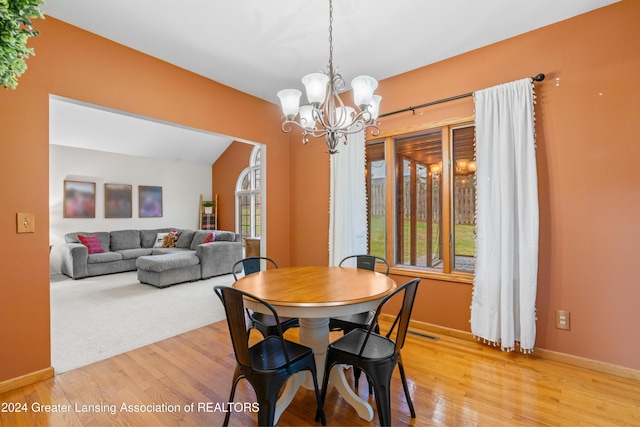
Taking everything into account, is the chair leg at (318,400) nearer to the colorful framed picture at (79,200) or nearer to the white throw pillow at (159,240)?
the white throw pillow at (159,240)

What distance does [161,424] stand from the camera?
1769 millimetres

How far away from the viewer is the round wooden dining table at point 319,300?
65.0 inches

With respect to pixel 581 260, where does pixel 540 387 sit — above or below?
below

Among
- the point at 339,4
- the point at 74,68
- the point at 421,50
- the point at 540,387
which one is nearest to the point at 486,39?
the point at 421,50

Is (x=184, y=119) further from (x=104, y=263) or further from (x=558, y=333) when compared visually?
(x=104, y=263)

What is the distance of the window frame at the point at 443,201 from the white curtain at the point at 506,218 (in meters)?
0.24

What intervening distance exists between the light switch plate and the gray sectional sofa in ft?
9.36

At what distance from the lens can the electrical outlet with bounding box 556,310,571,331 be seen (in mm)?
2414

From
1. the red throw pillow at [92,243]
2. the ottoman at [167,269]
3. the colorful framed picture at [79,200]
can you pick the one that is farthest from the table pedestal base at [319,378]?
the colorful framed picture at [79,200]

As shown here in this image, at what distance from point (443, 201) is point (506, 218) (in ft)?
2.09

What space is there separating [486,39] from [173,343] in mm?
4051

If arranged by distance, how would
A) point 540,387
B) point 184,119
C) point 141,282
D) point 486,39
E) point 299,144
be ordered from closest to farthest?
point 540,387 → point 486,39 → point 184,119 → point 299,144 → point 141,282

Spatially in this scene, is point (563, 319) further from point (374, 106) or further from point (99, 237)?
point (99, 237)

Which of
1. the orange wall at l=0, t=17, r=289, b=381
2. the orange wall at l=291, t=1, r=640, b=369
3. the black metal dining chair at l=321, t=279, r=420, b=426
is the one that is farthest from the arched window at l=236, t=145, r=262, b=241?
the black metal dining chair at l=321, t=279, r=420, b=426
